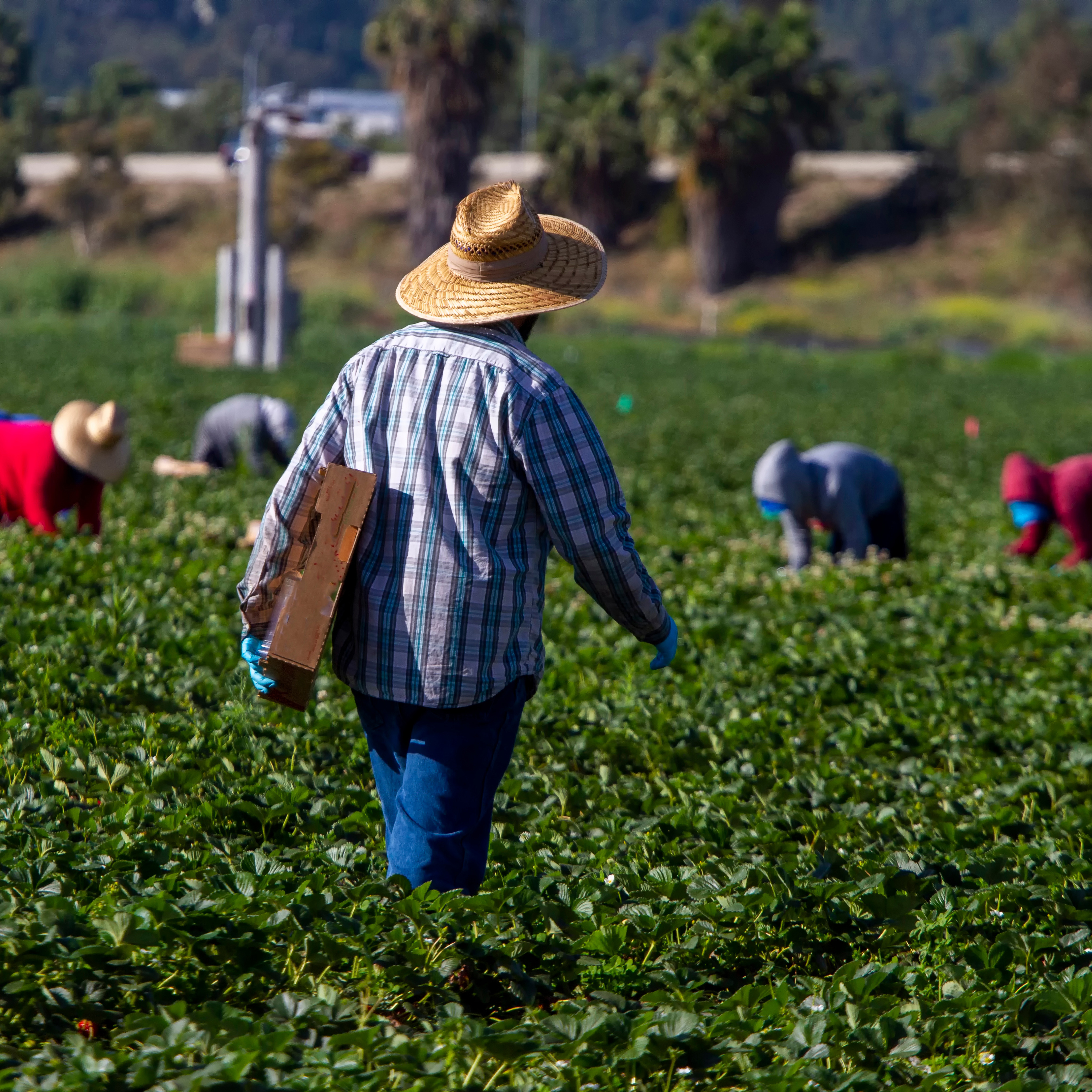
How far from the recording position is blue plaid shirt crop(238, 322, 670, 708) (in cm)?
348

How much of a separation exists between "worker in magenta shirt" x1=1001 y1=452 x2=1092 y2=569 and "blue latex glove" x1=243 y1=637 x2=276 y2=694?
24.7ft

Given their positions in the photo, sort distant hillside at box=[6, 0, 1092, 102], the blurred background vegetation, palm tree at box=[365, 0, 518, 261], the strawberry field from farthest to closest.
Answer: distant hillside at box=[6, 0, 1092, 102], the blurred background vegetation, palm tree at box=[365, 0, 518, 261], the strawberry field

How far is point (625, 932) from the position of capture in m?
3.58

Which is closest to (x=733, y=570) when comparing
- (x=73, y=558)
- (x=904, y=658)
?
(x=904, y=658)

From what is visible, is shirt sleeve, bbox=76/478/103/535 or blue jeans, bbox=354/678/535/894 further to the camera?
shirt sleeve, bbox=76/478/103/535

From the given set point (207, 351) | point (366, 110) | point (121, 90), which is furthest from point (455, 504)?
point (366, 110)

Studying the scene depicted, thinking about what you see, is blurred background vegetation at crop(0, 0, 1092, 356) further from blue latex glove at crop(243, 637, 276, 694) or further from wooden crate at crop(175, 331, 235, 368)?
blue latex glove at crop(243, 637, 276, 694)

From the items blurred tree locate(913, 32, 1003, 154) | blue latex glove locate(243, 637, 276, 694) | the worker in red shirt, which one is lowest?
blurred tree locate(913, 32, 1003, 154)

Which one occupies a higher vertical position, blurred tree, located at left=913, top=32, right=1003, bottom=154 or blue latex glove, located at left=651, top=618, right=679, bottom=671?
blue latex glove, located at left=651, top=618, right=679, bottom=671

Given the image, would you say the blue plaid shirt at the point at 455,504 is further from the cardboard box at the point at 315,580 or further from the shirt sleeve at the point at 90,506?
the shirt sleeve at the point at 90,506

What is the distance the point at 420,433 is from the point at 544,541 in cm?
45

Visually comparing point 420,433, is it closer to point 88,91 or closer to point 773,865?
point 773,865

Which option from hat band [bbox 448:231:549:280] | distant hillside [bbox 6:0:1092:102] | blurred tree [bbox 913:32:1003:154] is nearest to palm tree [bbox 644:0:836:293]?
blurred tree [bbox 913:32:1003:154]

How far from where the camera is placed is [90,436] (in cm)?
791
